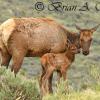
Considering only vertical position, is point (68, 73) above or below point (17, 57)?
below

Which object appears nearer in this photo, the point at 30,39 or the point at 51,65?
the point at 51,65

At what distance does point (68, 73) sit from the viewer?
26719 millimetres

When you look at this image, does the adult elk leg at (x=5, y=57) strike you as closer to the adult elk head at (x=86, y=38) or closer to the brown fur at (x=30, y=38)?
the brown fur at (x=30, y=38)

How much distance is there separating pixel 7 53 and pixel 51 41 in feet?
4.24

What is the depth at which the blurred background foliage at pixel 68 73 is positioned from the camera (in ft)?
30.5

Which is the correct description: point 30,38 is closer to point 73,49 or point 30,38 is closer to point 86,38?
point 73,49

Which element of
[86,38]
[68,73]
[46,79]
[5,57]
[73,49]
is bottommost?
[68,73]

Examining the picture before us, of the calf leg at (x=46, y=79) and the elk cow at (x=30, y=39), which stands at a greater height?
the elk cow at (x=30, y=39)

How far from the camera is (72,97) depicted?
10.7 metres

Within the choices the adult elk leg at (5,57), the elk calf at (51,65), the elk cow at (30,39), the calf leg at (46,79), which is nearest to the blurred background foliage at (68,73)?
the elk calf at (51,65)

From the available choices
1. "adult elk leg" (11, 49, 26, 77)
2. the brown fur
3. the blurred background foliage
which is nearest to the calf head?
the brown fur

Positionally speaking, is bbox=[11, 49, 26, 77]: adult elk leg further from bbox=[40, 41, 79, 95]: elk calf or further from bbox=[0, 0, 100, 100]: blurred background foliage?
bbox=[40, 41, 79, 95]: elk calf

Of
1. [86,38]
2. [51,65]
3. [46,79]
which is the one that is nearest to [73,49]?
[86,38]

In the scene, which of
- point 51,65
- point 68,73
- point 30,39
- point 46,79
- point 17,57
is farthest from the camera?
point 68,73
